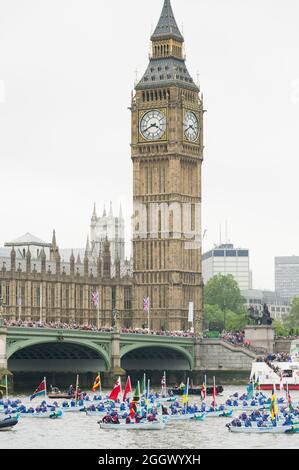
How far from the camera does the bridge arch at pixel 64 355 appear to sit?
191 m

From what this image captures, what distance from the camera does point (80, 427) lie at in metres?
136

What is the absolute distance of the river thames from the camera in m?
122

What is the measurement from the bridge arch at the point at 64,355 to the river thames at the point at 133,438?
4952 cm

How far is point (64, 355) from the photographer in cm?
19938

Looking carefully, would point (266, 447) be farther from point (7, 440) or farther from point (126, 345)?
point (126, 345)

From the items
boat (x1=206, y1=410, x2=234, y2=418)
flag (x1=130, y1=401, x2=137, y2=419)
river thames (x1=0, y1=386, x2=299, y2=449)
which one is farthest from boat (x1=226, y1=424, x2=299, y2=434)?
boat (x1=206, y1=410, x2=234, y2=418)

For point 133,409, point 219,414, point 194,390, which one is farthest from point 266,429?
point 194,390

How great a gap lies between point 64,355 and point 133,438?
242ft

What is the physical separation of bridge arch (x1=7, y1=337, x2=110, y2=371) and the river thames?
49.5m

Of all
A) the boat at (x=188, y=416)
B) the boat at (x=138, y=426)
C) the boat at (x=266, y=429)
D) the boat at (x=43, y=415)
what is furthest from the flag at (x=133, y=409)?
the boat at (x=43, y=415)

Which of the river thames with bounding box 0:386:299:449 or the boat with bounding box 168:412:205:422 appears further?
the boat with bounding box 168:412:205:422

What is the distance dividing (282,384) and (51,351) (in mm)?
27816

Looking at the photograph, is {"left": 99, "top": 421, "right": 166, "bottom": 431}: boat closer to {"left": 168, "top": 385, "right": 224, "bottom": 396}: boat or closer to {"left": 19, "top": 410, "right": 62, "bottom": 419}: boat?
{"left": 19, "top": 410, "right": 62, "bottom": 419}: boat
